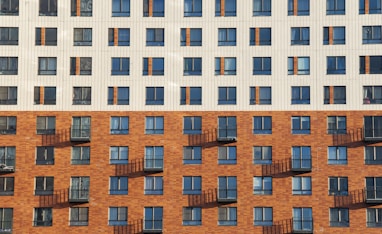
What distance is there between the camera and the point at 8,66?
7575cm

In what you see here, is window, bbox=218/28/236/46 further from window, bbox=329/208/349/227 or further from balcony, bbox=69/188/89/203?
balcony, bbox=69/188/89/203

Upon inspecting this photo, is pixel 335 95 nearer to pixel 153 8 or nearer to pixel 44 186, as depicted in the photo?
pixel 153 8

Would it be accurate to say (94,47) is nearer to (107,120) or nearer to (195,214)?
(107,120)

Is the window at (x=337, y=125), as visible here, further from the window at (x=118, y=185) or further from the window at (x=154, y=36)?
the window at (x=118, y=185)

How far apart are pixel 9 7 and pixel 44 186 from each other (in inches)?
637

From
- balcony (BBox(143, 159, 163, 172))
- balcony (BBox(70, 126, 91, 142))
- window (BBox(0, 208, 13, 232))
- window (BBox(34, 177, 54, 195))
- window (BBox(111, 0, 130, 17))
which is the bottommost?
window (BBox(0, 208, 13, 232))

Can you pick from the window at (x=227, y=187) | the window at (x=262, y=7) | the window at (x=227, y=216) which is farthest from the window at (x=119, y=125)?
the window at (x=262, y=7)

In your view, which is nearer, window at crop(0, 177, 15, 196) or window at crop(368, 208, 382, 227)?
window at crop(368, 208, 382, 227)

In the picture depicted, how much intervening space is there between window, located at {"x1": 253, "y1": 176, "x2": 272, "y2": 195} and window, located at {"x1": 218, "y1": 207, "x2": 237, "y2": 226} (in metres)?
2.49

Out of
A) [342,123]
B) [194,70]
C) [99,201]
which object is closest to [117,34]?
[194,70]

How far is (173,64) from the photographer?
75.9 m

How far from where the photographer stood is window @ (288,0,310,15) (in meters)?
76.6

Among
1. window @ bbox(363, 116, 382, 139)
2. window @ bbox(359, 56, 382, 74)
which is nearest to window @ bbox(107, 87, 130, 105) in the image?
window @ bbox(359, 56, 382, 74)

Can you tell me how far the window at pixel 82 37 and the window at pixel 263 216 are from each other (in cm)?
2062
